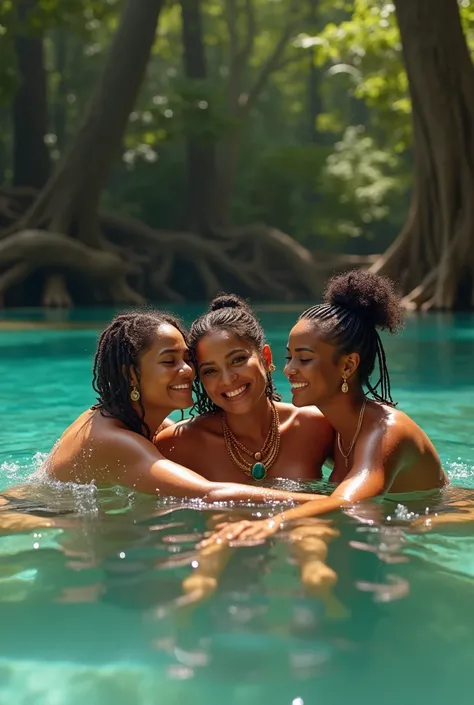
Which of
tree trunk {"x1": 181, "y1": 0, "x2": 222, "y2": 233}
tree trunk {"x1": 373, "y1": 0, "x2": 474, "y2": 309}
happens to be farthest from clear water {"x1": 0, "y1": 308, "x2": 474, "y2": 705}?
tree trunk {"x1": 181, "y1": 0, "x2": 222, "y2": 233}

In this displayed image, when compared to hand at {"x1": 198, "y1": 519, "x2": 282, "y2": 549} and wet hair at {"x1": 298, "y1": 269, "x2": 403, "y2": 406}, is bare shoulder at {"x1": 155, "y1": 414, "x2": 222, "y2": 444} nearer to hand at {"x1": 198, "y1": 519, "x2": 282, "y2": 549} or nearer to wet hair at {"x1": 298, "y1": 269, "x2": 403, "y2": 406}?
wet hair at {"x1": 298, "y1": 269, "x2": 403, "y2": 406}

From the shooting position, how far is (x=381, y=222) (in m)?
26.8

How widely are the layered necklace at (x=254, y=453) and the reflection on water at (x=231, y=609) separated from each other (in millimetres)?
674

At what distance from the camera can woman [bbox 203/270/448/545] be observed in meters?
3.51

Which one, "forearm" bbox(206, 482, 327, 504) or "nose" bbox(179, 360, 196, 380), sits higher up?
"nose" bbox(179, 360, 196, 380)

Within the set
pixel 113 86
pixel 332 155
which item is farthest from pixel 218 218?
pixel 113 86

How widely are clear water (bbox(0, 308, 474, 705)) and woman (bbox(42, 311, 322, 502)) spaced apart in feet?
0.36

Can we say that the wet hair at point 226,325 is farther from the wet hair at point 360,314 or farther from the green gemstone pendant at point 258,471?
the green gemstone pendant at point 258,471

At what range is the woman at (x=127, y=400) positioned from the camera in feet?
11.6

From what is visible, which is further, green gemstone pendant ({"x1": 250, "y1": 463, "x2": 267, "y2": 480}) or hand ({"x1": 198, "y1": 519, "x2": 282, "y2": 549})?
green gemstone pendant ({"x1": 250, "y1": 463, "x2": 267, "y2": 480})

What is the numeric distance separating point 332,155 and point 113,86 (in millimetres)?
8329

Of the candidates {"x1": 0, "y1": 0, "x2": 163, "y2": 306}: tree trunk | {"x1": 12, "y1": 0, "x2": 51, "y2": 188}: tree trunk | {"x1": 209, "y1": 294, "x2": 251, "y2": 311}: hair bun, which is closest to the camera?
{"x1": 209, "y1": 294, "x2": 251, "y2": 311}: hair bun

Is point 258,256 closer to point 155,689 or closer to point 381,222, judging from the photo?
point 381,222

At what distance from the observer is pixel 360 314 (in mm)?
3750
